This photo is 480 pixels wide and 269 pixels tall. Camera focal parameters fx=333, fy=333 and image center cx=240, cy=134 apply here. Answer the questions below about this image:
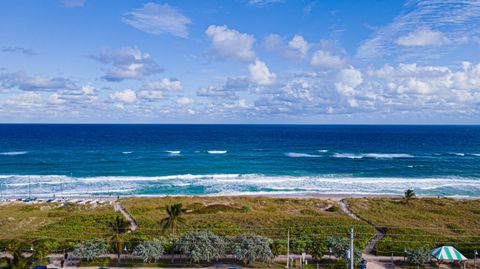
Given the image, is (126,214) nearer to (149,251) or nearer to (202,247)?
(149,251)

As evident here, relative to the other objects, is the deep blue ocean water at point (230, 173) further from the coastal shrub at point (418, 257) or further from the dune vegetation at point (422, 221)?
the coastal shrub at point (418, 257)

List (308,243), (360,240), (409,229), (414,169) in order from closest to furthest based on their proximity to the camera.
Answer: (308,243) < (360,240) < (409,229) < (414,169)

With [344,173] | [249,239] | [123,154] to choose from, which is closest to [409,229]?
[249,239]

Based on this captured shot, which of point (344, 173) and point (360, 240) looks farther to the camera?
point (344, 173)

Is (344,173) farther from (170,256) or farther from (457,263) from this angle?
(170,256)

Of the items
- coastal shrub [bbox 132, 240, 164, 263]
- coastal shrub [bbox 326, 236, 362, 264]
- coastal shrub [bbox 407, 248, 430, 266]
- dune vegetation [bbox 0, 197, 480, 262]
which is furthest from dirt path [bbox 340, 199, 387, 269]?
coastal shrub [bbox 132, 240, 164, 263]

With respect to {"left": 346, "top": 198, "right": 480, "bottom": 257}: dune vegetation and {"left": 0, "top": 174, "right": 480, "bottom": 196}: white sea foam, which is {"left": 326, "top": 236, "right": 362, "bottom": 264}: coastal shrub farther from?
{"left": 0, "top": 174, "right": 480, "bottom": 196}: white sea foam

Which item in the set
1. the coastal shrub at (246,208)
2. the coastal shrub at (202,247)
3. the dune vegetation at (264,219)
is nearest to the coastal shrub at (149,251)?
the coastal shrub at (202,247)

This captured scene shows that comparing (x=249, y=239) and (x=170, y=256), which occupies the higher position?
(x=249, y=239)
